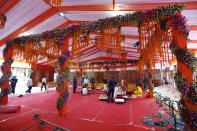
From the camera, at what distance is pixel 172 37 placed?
329 cm

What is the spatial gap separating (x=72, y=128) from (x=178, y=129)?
3.41 metres

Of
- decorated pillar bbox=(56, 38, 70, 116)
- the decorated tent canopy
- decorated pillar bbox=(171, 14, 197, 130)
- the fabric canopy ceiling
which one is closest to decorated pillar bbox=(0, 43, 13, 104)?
the decorated tent canopy

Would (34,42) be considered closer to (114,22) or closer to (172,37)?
(114,22)

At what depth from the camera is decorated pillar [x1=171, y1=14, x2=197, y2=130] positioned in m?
2.73

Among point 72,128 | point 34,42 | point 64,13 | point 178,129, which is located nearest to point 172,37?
point 178,129

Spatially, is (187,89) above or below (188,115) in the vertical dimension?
above

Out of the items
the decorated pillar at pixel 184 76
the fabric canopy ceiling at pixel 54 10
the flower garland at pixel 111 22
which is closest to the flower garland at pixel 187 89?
the decorated pillar at pixel 184 76

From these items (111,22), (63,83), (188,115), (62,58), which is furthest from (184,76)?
(62,58)

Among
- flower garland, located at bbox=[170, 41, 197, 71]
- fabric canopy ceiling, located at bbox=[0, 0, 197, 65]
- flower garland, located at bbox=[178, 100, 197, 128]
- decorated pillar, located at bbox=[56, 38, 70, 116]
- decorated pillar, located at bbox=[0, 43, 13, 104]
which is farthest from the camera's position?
decorated pillar, located at bbox=[0, 43, 13, 104]

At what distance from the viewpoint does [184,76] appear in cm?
290

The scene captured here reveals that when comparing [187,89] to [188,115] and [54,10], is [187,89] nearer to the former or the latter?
[188,115]

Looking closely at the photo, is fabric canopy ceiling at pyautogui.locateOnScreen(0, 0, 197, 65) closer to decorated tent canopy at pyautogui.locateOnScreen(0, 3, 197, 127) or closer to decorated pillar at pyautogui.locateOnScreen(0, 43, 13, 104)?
decorated tent canopy at pyautogui.locateOnScreen(0, 3, 197, 127)

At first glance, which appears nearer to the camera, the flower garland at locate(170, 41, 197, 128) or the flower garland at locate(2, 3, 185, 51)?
the flower garland at locate(170, 41, 197, 128)

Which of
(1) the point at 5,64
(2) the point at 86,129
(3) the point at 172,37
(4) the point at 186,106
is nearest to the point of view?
(4) the point at 186,106
